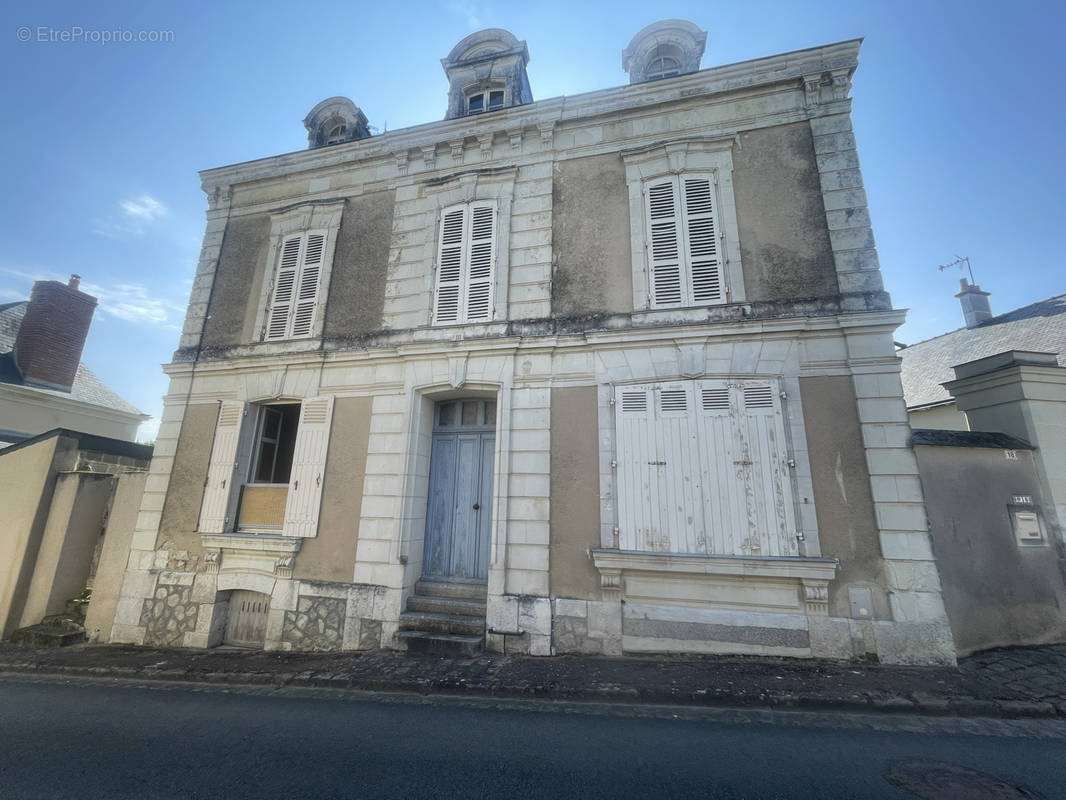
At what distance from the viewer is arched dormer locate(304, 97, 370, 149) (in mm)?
8711

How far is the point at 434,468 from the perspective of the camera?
668cm

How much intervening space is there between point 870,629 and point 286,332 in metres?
8.83

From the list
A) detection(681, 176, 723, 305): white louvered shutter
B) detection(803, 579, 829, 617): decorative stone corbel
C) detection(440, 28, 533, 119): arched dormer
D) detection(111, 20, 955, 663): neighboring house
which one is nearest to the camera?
detection(803, 579, 829, 617): decorative stone corbel

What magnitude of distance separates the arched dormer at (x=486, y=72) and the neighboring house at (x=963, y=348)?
10.1 meters

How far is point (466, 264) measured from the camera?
22.4ft

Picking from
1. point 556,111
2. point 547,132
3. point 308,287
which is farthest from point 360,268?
point 556,111

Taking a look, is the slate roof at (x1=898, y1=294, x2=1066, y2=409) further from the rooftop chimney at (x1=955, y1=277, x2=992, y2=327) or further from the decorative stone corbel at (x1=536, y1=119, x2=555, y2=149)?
the decorative stone corbel at (x1=536, y1=119, x2=555, y2=149)

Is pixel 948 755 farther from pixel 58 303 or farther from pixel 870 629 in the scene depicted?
pixel 58 303

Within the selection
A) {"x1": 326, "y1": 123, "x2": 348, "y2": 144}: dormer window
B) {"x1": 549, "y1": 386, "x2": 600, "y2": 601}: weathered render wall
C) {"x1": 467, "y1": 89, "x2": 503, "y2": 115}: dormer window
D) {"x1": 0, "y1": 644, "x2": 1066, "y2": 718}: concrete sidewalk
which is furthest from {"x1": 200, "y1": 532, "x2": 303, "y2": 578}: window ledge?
{"x1": 467, "y1": 89, "x2": 503, "y2": 115}: dormer window

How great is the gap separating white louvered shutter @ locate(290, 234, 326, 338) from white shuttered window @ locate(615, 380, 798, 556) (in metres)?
5.35

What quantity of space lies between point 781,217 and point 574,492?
460cm

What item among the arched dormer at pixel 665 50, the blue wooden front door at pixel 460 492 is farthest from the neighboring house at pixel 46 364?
the arched dormer at pixel 665 50

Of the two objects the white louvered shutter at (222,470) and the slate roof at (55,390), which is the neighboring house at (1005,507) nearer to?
the white louvered shutter at (222,470)

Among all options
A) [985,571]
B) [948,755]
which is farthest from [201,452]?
[985,571]
